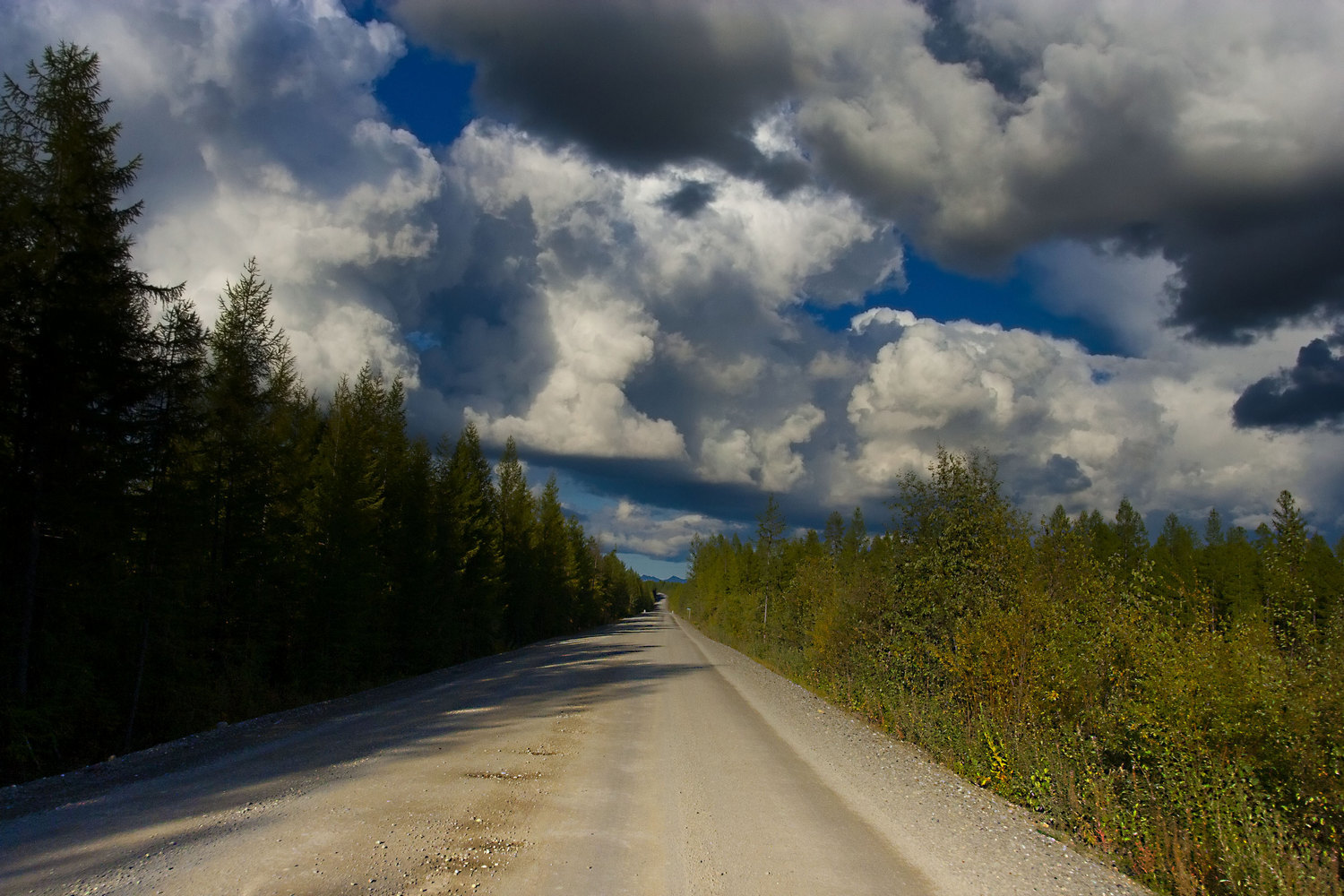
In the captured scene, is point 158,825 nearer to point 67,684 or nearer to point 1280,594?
point 67,684

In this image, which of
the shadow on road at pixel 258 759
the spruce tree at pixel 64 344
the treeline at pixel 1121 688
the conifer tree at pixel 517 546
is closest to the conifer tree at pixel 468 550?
the conifer tree at pixel 517 546

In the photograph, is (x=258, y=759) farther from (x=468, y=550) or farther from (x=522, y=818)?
(x=468, y=550)

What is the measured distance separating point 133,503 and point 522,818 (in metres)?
10.6

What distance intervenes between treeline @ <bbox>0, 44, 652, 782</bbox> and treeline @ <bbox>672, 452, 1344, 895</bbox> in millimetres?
14001

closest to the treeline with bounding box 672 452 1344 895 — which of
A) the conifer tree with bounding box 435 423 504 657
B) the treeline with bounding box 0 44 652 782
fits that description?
the treeline with bounding box 0 44 652 782

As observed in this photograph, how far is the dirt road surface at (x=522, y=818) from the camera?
5.18 m

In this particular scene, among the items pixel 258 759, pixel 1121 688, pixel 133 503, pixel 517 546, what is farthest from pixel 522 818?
pixel 517 546

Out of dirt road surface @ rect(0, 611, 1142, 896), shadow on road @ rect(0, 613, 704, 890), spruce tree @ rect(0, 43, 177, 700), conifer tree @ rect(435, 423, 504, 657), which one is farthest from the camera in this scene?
conifer tree @ rect(435, 423, 504, 657)

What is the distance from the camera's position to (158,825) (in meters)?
6.13

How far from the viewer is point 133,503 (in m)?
Answer: 12.8

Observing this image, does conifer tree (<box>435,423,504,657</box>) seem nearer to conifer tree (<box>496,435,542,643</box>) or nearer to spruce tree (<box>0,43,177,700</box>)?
conifer tree (<box>496,435,542,643</box>)

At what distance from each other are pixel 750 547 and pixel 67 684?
2131 inches

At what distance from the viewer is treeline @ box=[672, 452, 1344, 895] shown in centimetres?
560

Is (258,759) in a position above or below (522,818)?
above
